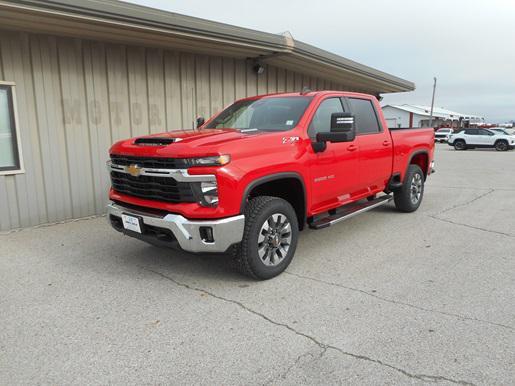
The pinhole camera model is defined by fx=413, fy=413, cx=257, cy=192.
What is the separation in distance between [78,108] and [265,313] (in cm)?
508

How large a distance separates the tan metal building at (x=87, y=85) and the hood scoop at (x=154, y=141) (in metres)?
2.40

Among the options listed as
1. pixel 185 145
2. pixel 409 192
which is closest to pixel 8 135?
pixel 185 145

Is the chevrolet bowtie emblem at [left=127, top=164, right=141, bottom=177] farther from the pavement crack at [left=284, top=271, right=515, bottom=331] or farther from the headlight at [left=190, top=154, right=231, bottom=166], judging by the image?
the pavement crack at [left=284, top=271, right=515, bottom=331]

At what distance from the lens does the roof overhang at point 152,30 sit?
5367 millimetres

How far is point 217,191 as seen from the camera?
3.78 meters

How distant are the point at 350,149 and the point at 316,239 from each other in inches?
54.6

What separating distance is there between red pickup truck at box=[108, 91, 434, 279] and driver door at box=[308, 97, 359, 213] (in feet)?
0.04

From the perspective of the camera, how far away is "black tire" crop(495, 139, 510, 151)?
89.1ft

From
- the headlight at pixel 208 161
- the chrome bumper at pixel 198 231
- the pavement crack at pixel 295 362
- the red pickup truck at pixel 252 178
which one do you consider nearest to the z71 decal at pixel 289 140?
the red pickup truck at pixel 252 178

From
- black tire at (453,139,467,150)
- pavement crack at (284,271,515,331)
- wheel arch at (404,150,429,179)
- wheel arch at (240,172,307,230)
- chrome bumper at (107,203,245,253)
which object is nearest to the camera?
pavement crack at (284,271,515,331)

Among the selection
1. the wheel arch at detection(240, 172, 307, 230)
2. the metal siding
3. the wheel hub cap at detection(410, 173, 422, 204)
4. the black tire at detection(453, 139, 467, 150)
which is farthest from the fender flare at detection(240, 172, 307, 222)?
the black tire at detection(453, 139, 467, 150)

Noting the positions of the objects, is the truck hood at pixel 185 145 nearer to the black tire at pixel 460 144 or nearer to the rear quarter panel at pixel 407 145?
the rear quarter panel at pixel 407 145

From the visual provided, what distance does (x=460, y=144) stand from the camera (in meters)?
29.3

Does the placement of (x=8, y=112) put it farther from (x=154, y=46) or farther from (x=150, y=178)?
(x=150, y=178)
